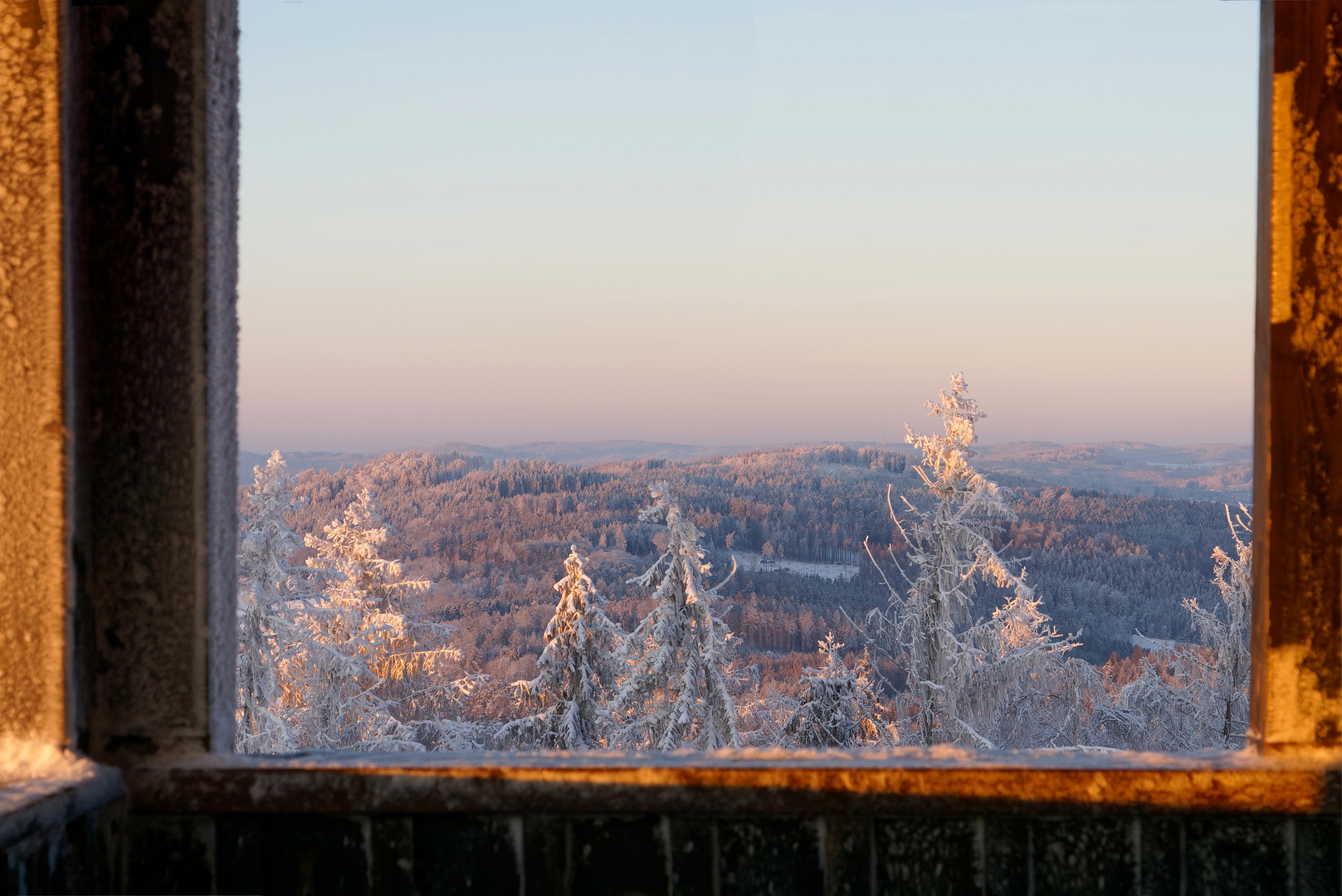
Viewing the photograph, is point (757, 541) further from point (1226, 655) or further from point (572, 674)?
point (572, 674)

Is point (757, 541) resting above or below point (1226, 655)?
above

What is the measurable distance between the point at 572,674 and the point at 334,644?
5185mm

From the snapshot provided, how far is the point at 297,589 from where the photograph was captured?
16.9 meters

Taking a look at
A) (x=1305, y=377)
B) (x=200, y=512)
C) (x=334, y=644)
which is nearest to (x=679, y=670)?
(x=334, y=644)

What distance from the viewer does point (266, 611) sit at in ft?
48.4

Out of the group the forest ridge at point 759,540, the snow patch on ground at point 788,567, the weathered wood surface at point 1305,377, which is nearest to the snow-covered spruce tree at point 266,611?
the forest ridge at point 759,540

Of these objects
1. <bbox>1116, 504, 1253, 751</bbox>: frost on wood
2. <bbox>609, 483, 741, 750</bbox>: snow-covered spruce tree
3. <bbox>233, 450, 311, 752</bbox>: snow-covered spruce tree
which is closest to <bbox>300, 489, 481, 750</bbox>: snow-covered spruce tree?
<bbox>233, 450, 311, 752</bbox>: snow-covered spruce tree

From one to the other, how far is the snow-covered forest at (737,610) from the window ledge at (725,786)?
26.6 feet

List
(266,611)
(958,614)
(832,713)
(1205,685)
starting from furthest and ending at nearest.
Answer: (1205,685) → (958,614) → (832,713) → (266,611)

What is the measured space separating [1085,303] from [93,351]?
56196mm

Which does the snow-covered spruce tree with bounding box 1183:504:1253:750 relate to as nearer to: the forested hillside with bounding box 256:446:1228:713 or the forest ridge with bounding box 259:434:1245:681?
the forested hillside with bounding box 256:446:1228:713

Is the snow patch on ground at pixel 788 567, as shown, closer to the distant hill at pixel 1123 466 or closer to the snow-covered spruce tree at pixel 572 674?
the distant hill at pixel 1123 466

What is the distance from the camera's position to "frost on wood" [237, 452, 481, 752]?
14.6m

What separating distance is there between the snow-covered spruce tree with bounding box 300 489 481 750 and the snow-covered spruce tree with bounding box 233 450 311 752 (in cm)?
59
